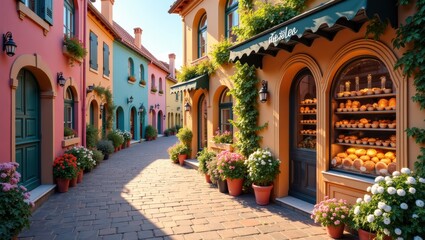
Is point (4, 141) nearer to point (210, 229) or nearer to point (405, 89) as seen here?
point (210, 229)

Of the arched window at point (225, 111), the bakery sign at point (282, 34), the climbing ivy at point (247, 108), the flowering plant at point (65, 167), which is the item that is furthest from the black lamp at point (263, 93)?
the flowering plant at point (65, 167)

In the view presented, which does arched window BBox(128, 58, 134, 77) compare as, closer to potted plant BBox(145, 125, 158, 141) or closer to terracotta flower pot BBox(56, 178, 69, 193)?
potted plant BBox(145, 125, 158, 141)

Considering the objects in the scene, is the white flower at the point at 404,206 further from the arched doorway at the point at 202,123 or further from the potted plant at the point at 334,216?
the arched doorway at the point at 202,123

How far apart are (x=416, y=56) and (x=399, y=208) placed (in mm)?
1926

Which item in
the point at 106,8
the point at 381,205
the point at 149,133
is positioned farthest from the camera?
the point at 149,133

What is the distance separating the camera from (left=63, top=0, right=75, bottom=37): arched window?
8366 mm

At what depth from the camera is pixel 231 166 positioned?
643 cm

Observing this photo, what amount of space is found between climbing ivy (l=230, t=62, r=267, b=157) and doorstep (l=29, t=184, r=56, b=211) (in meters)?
4.72

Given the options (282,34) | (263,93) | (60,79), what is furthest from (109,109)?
(282,34)

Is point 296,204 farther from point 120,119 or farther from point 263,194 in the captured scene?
point 120,119

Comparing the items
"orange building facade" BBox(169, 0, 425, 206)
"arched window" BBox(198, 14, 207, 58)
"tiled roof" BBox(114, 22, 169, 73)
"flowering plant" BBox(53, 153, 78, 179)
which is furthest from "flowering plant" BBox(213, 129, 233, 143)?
"tiled roof" BBox(114, 22, 169, 73)

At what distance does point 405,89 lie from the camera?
12.3 feet

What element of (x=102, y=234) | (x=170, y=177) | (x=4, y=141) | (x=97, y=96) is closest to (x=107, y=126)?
(x=97, y=96)

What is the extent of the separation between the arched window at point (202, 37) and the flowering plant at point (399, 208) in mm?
7894
